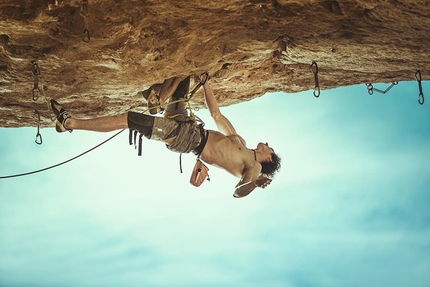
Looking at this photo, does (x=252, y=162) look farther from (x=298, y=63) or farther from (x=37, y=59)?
(x=37, y=59)

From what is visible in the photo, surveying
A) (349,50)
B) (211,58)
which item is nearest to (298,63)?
(349,50)

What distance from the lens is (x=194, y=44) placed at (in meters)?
4.20

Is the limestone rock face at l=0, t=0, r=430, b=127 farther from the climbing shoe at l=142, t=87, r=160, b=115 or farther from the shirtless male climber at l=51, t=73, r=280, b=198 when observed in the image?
the shirtless male climber at l=51, t=73, r=280, b=198

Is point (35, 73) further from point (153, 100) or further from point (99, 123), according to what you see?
point (153, 100)

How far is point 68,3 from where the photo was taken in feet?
11.0

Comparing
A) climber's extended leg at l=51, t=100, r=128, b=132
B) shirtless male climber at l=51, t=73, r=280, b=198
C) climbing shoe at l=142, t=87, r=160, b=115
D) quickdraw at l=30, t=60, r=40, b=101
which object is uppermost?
climbing shoe at l=142, t=87, r=160, b=115

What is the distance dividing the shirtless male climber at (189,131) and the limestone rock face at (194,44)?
0.20m

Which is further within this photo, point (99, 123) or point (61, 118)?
point (61, 118)

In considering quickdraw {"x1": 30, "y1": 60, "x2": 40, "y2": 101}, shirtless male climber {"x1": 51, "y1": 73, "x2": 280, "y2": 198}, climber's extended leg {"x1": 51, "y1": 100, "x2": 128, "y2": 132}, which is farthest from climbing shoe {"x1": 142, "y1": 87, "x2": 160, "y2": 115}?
quickdraw {"x1": 30, "y1": 60, "x2": 40, "y2": 101}

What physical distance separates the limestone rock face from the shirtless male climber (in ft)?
0.66

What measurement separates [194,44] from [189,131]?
0.79 metres

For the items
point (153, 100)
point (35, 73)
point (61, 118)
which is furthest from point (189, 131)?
point (35, 73)

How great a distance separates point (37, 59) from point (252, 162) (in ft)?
7.44

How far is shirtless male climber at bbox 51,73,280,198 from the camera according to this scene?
4.05 meters
